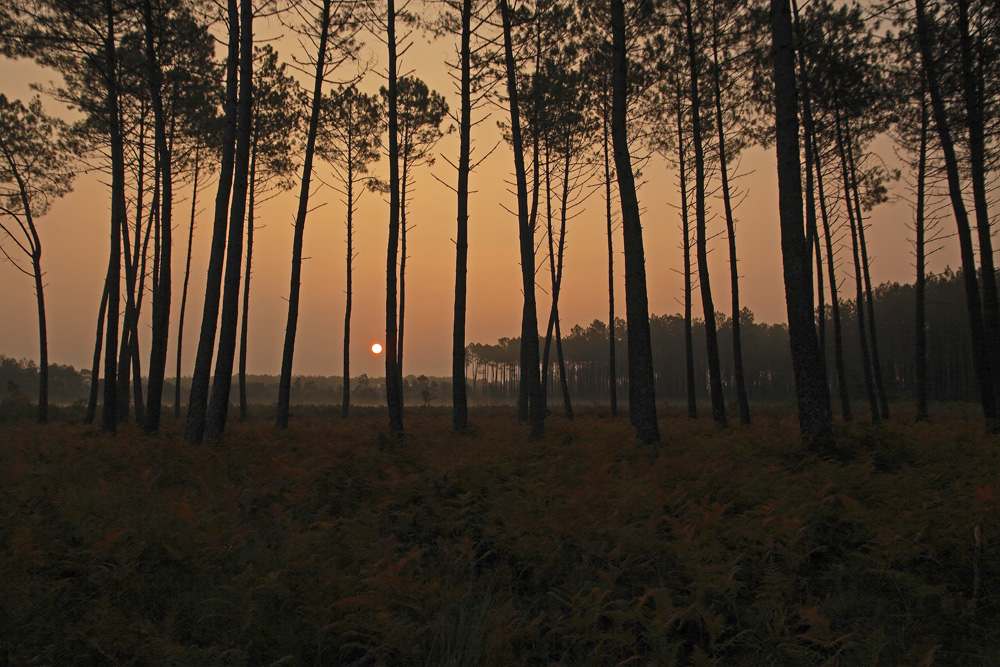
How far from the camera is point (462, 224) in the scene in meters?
14.0

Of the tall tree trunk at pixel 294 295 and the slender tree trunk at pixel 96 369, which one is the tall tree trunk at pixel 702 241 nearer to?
the tall tree trunk at pixel 294 295

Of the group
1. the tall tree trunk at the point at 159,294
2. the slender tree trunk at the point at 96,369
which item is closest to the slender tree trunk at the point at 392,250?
the tall tree trunk at the point at 159,294

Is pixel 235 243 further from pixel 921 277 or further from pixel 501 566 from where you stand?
pixel 921 277

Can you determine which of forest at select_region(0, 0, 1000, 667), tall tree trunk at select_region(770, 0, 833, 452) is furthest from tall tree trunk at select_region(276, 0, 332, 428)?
tall tree trunk at select_region(770, 0, 833, 452)

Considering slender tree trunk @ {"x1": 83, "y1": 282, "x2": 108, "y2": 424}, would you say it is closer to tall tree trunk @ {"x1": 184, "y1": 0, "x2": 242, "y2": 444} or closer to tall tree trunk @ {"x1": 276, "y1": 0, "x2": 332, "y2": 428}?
tall tree trunk @ {"x1": 276, "y1": 0, "x2": 332, "y2": 428}

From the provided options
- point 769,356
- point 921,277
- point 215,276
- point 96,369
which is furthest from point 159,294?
point 769,356

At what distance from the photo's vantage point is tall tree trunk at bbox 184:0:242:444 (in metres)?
10.8

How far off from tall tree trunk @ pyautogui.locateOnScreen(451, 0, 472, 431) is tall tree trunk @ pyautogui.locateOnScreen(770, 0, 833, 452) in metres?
7.29

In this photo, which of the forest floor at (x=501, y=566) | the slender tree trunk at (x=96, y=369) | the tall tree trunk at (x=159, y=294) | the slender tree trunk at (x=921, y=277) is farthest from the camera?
the slender tree trunk at (x=96, y=369)

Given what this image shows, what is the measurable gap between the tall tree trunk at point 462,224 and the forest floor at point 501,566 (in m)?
6.42

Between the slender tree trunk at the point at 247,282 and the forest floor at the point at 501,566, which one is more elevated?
the slender tree trunk at the point at 247,282

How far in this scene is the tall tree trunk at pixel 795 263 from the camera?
341 inches

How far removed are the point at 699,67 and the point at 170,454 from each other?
16.4m

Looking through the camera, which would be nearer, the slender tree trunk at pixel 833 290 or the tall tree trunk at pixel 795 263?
the tall tree trunk at pixel 795 263
